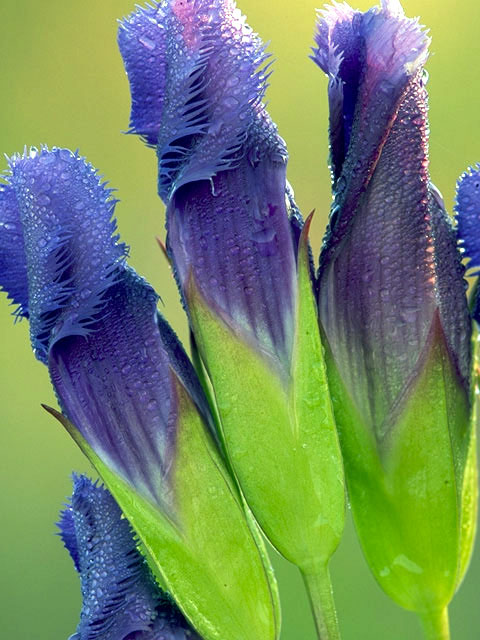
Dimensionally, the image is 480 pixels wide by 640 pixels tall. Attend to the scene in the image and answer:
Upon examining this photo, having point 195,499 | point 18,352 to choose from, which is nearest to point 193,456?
point 195,499

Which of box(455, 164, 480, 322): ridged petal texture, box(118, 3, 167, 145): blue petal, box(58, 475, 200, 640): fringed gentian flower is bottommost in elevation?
box(58, 475, 200, 640): fringed gentian flower

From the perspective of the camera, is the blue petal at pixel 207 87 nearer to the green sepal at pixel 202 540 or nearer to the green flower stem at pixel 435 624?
the green sepal at pixel 202 540

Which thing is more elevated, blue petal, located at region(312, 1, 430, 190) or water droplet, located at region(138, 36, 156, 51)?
water droplet, located at region(138, 36, 156, 51)

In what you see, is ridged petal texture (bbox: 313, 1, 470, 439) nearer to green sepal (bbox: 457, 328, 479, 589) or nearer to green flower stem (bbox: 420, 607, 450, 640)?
green sepal (bbox: 457, 328, 479, 589)

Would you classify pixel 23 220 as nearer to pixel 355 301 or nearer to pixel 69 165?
pixel 69 165

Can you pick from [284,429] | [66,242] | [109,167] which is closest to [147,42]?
[66,242]

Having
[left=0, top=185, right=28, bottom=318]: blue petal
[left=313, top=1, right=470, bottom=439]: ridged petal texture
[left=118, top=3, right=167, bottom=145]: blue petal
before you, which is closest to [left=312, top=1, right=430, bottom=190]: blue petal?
[left=313, top=1, right=470, bottom=439]: ridged petal texture
